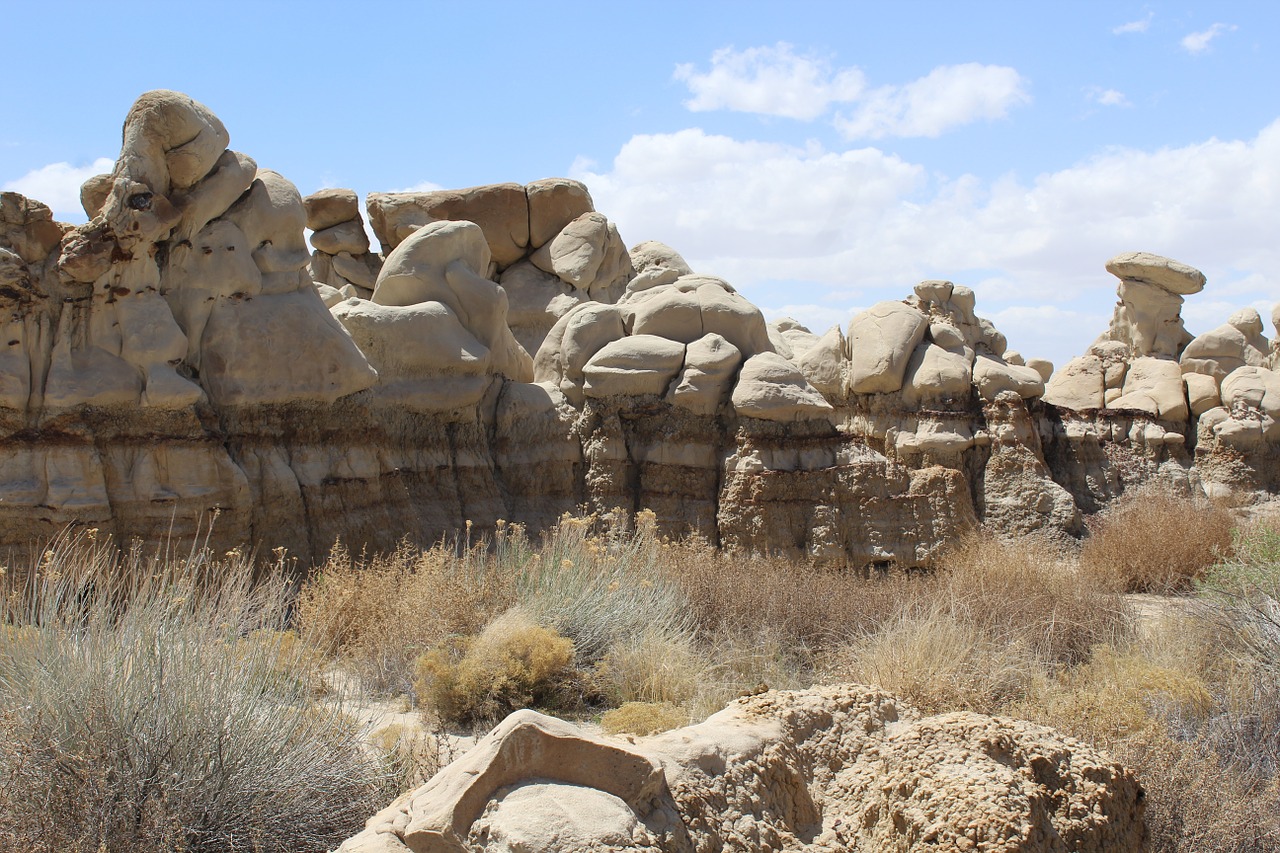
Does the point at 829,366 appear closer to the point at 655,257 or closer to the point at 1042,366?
the point at 655,257

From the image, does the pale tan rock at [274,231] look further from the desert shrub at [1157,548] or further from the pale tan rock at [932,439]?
the desert shrub at [1157,548]

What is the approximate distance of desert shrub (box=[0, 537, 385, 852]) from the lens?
448 centimetres

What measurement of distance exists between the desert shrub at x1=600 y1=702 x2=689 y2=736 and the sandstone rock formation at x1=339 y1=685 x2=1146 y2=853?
4.80ft

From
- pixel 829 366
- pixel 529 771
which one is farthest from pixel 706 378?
pixel 529 771

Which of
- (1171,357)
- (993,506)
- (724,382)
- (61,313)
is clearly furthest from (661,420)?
(1171,357)

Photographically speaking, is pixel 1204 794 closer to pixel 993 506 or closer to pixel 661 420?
pixel 661 420

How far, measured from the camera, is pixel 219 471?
1016 cm

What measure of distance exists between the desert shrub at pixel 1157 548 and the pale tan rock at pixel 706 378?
499 cm

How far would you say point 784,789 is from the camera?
14.8 feet

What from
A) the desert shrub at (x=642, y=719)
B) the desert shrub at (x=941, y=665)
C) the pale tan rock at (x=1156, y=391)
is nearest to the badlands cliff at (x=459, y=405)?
the pale tan rock at (x=1156, y=391)

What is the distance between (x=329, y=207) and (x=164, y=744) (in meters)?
18.8

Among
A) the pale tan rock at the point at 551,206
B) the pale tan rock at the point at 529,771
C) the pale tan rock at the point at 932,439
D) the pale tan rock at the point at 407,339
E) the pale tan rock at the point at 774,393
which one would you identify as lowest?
the pale tan rock at the point at 529,771

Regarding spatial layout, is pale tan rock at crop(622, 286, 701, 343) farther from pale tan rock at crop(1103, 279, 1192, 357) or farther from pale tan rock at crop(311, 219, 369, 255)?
pale tan rock at crop(1103, 279, 1192, 357)

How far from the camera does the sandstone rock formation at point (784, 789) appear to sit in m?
3.70
